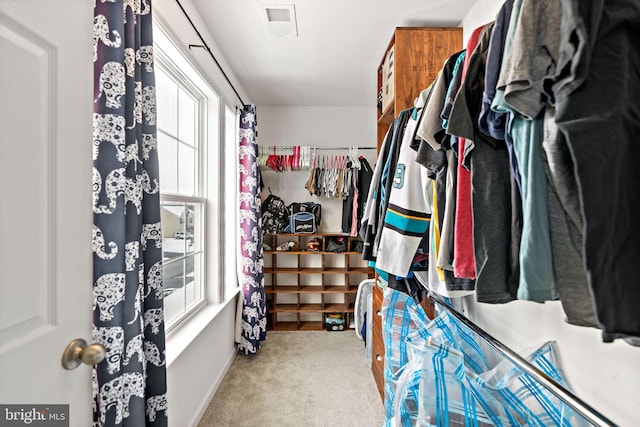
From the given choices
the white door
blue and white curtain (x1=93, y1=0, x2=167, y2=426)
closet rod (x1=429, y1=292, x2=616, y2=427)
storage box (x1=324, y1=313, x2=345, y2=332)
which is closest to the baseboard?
blue and white curtain (x1=93, y1=0, x2=167, y2=426)

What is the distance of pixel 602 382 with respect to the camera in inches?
35.9

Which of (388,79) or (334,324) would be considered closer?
(388,79)

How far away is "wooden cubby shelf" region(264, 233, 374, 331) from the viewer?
133 inches

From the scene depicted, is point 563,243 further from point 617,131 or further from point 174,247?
point 174,247

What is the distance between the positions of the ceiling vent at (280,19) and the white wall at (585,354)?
6.56 feet

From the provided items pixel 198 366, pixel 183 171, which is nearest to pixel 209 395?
pixel 198 366

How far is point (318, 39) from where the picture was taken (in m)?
2.18

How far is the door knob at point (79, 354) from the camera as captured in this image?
68cm

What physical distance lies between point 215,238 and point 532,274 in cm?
217

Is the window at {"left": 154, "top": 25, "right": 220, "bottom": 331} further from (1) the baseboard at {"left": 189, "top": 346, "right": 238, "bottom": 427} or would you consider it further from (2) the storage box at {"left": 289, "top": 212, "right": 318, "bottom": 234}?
(2) the storage box at {"left": 289, "top": 212, "right": 318, "bottom": 234}

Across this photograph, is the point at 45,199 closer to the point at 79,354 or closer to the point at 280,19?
the point at 79,354

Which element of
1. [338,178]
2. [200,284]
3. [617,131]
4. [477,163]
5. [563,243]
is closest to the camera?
Answer: [617,131]

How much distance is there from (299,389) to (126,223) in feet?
5.97

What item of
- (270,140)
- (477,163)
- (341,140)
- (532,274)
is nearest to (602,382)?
(532,274)
